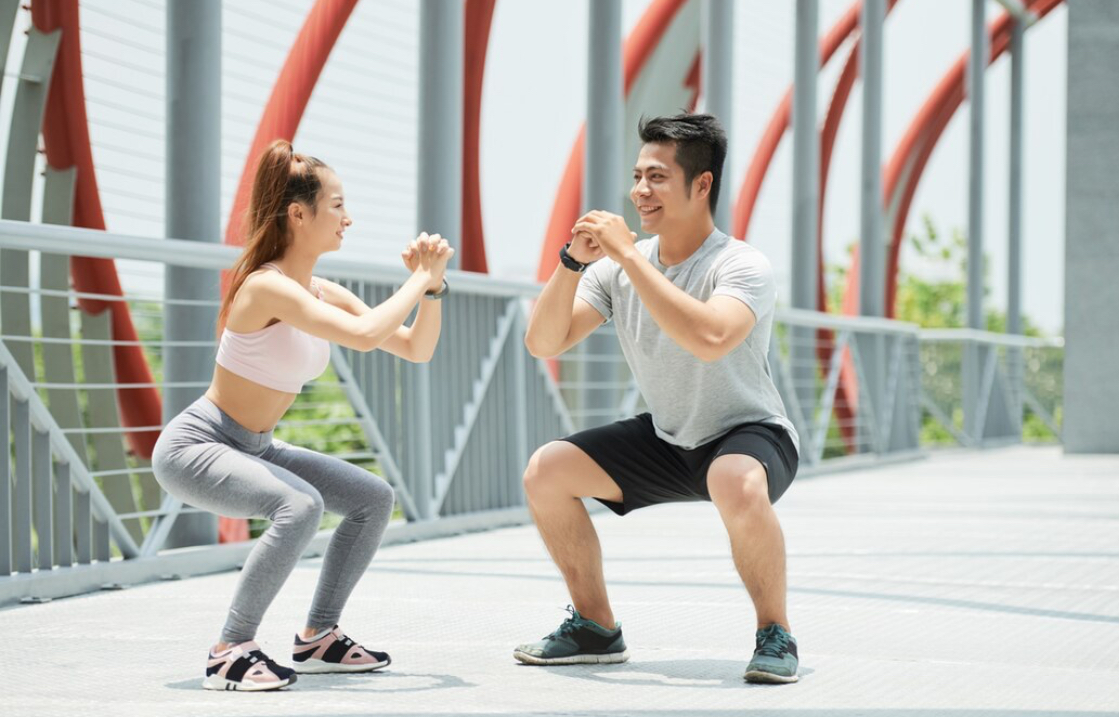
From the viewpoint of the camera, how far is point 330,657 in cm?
Result: 326

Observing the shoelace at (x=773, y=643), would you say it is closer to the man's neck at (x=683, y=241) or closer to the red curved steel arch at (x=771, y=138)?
the man's neck at (x=683, y=241)

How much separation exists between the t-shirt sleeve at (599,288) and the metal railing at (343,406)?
1.67 meters

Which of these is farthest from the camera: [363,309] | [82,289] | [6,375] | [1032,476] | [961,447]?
[961,447]

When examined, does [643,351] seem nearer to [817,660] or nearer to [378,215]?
[817,660]

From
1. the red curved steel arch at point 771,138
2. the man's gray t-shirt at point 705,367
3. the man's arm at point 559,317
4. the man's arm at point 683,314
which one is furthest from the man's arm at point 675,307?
the red curved steel arch at point 771,138

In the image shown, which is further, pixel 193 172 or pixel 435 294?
pixel 193 172

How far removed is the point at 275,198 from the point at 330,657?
1.00 m

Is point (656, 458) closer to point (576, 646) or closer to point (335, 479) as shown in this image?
point (576, 646)

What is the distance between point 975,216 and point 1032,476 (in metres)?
7.36

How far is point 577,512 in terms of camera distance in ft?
11.4

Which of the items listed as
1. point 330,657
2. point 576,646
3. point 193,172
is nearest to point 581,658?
point 576,646

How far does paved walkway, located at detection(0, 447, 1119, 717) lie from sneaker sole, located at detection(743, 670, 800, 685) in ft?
0.13

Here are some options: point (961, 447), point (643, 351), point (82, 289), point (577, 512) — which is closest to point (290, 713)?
point (577, 512)

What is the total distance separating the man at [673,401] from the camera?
3195 millimetres
